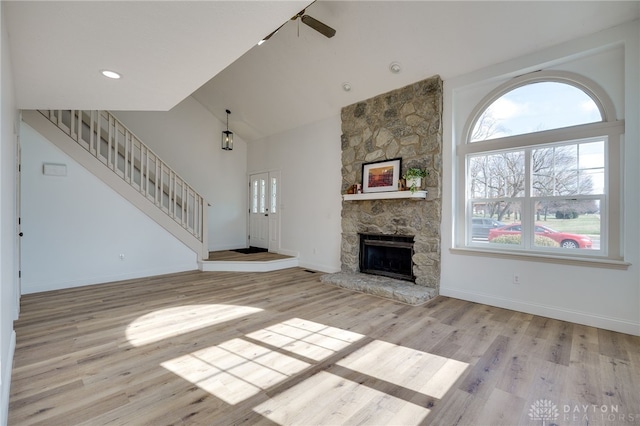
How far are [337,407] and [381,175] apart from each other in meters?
3.75

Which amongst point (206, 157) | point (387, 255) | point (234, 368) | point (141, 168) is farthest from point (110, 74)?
point (206, 157)

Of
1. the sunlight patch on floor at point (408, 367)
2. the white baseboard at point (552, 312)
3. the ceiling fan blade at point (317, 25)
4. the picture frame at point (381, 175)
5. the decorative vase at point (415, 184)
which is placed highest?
the ceiling fan blade at point (317, 25)

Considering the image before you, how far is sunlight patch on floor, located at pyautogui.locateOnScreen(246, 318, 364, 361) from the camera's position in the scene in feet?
8.39

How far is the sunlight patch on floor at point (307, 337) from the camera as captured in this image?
101 inches

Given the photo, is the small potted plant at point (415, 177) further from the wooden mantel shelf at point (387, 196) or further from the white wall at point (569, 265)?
the white wall at point (569, 265)

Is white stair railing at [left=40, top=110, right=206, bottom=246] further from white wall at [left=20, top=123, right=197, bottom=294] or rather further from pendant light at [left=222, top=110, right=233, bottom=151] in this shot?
pendant light at [left=222, top=110, right=233, bottom=151]

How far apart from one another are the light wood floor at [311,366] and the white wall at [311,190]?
2221 mm

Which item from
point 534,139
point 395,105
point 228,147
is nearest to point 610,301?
point 534,139

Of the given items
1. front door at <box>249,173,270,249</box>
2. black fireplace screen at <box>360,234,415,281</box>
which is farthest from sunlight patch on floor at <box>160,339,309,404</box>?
front door at <box>249,173,270,249</box>

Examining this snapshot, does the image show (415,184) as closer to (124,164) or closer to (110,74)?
(110,74)

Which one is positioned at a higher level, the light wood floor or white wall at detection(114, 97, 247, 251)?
white wall at detection(114, 97, 247, 251)

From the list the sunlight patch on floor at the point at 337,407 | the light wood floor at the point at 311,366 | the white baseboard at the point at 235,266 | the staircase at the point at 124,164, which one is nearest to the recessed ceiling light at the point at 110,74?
the light wood floor at the point at 311,366

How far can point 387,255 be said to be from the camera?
4.96 metres

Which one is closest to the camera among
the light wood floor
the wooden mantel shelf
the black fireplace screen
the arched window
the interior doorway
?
A: the light wood floor
